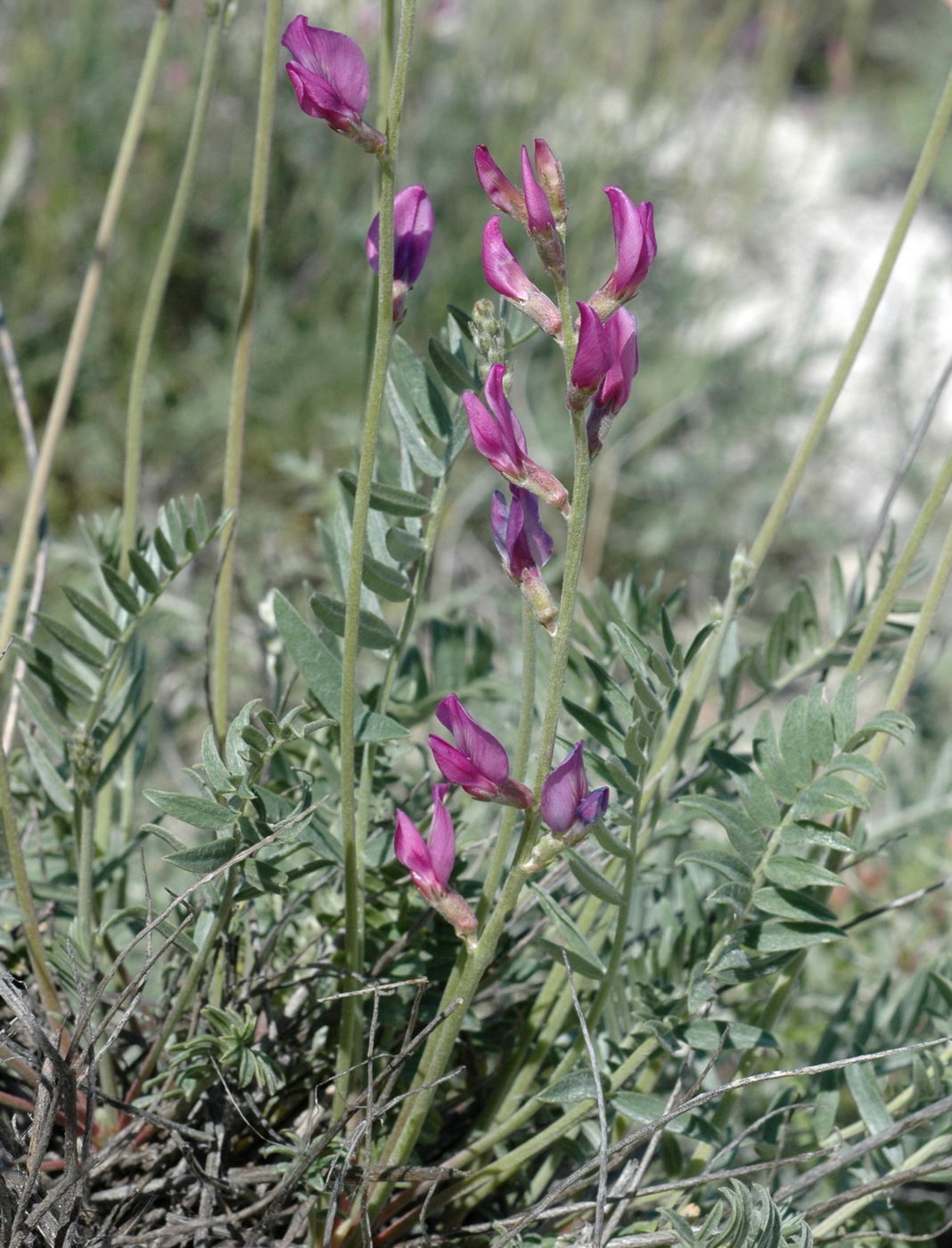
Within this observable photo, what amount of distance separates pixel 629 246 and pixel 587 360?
0.06 meters

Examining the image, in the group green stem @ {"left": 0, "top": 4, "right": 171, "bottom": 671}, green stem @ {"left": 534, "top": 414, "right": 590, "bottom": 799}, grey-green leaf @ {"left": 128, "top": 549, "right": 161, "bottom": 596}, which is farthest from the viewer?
green stem @ {"left": 0, "top": 4, "right": 171, "bottom": 671}

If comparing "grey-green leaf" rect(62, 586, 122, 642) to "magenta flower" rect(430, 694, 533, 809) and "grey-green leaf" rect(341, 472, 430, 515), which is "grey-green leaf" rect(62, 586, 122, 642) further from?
"magenta flower" rect(430, 694, 533, 809)

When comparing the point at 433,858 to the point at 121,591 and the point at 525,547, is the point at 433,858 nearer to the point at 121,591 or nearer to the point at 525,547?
the point at 525,547

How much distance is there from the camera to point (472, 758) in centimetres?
54

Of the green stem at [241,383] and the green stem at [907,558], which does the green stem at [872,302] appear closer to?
the green stem at [907,558]

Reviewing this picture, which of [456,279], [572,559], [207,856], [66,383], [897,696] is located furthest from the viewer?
[456,279]

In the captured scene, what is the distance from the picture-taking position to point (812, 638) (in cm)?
91

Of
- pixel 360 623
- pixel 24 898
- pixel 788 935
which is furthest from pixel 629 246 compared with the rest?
pixel 24 898

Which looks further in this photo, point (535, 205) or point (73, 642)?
point (73, 642)

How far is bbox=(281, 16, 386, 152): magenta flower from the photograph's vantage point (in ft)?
1.72

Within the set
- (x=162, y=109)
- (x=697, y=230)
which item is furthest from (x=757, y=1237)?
(x=697, y=230)

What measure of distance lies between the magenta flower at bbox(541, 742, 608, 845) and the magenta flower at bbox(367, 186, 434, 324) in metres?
0.27

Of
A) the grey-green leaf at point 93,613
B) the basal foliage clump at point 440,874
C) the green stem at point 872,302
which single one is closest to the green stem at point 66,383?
the basal foliage clump at point 440,874

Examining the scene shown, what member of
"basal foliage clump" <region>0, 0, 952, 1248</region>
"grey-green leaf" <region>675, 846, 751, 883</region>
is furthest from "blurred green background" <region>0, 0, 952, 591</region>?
"grey-green leaf" <region>675, 846, 751, 883</region>
